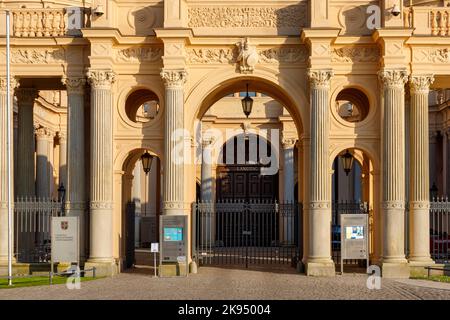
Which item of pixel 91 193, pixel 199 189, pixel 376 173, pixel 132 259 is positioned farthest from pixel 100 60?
pixel 199 189

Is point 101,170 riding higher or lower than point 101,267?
higher

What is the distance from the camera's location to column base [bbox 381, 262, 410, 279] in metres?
28.5

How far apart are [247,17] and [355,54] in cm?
367

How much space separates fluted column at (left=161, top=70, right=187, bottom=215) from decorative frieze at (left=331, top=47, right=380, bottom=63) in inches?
194

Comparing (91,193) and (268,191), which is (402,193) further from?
(268,191)

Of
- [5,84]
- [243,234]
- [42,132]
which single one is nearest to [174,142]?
[5,84]

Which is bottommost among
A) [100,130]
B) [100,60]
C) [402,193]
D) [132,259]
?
Result: [132,259]

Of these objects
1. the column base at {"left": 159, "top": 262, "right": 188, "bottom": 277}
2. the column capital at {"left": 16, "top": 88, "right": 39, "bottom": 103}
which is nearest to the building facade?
the column base at {"left": 159, "top": 262, "right": 188, "bottom": 277}

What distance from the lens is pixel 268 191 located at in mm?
48844

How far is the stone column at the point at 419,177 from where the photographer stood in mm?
29328

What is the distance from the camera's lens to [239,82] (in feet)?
102

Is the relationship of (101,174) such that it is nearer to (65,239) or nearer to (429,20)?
(65,239)

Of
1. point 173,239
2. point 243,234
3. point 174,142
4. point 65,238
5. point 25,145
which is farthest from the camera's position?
point 243,234

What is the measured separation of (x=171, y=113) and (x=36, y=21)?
546 cm
